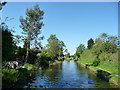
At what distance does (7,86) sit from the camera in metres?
11.1

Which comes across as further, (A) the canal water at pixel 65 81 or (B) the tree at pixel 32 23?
(B) the tree at pixel 32 23

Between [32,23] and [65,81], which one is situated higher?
[32,23]

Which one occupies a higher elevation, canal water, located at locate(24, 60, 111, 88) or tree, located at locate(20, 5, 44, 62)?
tree, located at locate(20, 5, 44, 62)

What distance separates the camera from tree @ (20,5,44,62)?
35.9 metres

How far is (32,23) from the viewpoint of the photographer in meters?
36.5

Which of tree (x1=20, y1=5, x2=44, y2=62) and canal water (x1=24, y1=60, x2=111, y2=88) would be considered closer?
canal water (x1=24, y1=60, x2=111, y2=88)

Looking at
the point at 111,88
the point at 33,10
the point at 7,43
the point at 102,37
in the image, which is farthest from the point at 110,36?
the point at 7,43

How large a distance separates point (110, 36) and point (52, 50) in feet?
96.4

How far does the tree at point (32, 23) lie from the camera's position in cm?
3594

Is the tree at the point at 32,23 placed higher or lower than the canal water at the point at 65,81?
higher

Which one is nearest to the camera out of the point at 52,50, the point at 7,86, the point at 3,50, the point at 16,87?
the point at 7,86

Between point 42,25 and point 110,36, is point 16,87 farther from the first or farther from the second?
point 110,36

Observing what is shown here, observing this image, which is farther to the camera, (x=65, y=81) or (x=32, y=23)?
(x=32, y=23)

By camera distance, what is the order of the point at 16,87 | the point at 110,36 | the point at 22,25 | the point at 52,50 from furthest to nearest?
1. the point at 52,50
2. the point at 110,36
3. the point at 22,25
4. the point at 16,87
